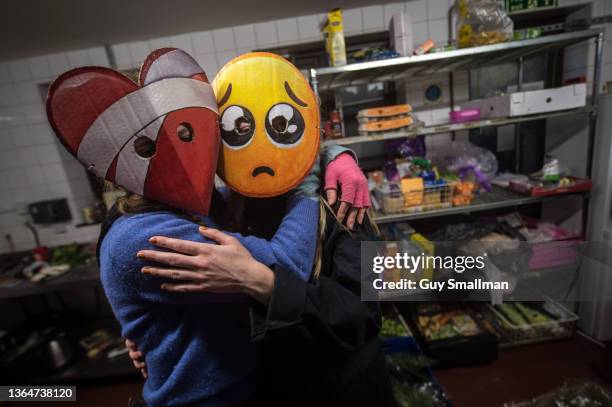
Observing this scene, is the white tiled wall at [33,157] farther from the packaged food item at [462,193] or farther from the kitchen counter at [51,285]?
the packaged food item at [462,193]

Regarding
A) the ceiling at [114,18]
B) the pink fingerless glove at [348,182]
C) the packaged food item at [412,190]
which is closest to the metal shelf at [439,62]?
the ceiling at [114,18]

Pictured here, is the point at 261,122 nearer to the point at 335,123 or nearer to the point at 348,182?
the point at 348,182

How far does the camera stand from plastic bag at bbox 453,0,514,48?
1412 mm

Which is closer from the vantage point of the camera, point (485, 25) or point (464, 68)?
point (485, 25)

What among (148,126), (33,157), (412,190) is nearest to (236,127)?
(148,126)

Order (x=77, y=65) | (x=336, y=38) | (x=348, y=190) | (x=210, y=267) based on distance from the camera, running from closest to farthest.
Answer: (x=210, y=267)
(x=348, y=190)
(x=336, y=38)
(x=77, y=65)

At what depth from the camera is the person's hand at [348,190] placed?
70cm

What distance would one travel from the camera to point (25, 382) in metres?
1.79

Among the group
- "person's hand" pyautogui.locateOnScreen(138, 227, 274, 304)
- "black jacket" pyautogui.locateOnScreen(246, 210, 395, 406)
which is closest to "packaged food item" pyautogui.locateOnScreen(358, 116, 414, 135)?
"black jacket" pyautogui.locateOnScreen(246, 210, 395, 406)

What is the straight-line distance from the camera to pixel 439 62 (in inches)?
62.4

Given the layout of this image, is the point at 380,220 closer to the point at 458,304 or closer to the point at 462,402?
the point at 458,304

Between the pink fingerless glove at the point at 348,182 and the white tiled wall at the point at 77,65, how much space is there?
141 centimetres

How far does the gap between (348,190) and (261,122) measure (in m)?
0.27

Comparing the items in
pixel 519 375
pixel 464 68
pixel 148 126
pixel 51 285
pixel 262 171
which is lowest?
pixel 519 375
